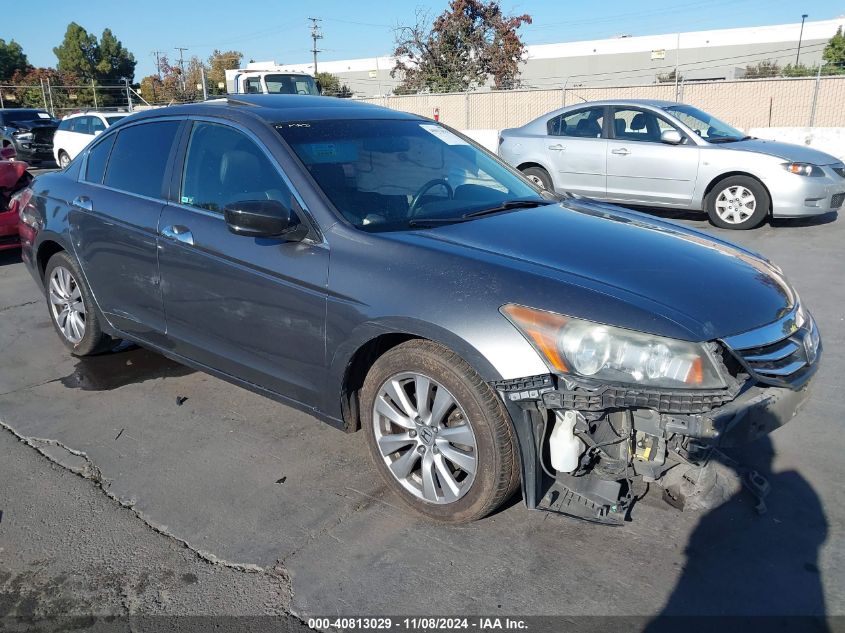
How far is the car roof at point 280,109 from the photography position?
3814mm

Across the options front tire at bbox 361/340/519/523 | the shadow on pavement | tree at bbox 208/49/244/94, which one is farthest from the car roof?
tree at bbox 208/49/244/94

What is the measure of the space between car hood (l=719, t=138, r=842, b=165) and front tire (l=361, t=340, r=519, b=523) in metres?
7.61

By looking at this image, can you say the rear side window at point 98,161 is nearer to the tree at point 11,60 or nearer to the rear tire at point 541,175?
the rear tire at point 541,175

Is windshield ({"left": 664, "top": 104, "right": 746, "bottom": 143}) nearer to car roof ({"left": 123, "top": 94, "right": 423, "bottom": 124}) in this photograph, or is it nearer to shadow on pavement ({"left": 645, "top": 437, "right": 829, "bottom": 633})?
car roof ({"left": 123, "top": 94, "right": 423, "bottom": 124})

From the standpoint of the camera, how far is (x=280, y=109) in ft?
12.8

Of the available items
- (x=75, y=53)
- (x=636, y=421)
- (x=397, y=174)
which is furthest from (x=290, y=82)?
(x=75, y=53)

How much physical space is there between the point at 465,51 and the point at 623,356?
39063 mm

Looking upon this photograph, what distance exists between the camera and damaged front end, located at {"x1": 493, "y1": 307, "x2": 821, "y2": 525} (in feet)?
8.26

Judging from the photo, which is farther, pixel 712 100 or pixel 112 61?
pixel 112 61

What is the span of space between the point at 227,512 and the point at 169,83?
2224 inches

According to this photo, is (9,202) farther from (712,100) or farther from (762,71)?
(762,71)

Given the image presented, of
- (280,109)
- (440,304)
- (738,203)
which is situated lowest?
(738,203)

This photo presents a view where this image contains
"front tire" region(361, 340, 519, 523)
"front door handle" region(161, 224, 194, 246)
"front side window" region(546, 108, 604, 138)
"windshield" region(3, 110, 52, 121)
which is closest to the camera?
"front tire" region(361, 340, 519, 523)

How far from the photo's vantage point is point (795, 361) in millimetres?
2877
